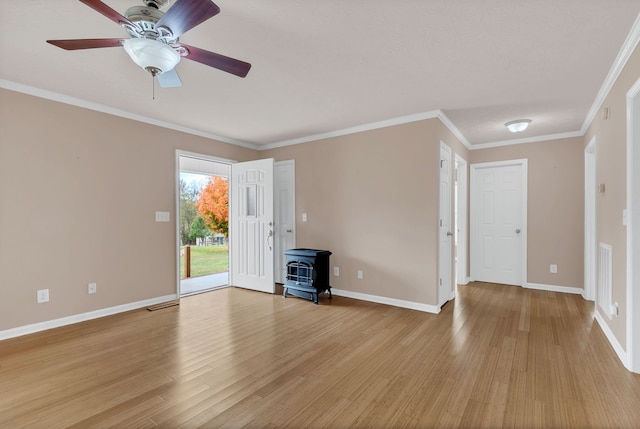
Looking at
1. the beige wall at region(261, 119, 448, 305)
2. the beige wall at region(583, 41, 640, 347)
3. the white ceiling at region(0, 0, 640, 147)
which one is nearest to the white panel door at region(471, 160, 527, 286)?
the white ceiling at region(0, 0, 640, 147)

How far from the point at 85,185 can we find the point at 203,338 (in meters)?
2.25

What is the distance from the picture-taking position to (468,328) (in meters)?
3.26

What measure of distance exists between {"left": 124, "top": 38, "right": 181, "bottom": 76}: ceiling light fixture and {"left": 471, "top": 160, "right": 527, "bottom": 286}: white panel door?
519 cm

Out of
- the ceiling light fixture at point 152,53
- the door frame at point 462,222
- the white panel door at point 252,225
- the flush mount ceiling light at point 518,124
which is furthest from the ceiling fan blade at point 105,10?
the door frame at point 462,222

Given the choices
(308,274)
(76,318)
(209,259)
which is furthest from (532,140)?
(209,259)

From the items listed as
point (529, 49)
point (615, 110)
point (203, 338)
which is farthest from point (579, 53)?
point (203, 338)

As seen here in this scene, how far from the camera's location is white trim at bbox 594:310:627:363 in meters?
2.46

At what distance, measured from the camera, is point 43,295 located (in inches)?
125

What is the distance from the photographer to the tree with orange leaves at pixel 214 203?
7359 millimetres

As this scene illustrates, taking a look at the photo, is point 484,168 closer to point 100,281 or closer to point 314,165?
point 314,165

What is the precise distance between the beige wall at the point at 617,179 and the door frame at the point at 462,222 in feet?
6.92

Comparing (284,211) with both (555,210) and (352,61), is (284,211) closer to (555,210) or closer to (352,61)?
(352,61)

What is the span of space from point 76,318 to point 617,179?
558 cm

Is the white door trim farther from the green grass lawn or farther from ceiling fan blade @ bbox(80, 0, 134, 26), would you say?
the green grass lawn
